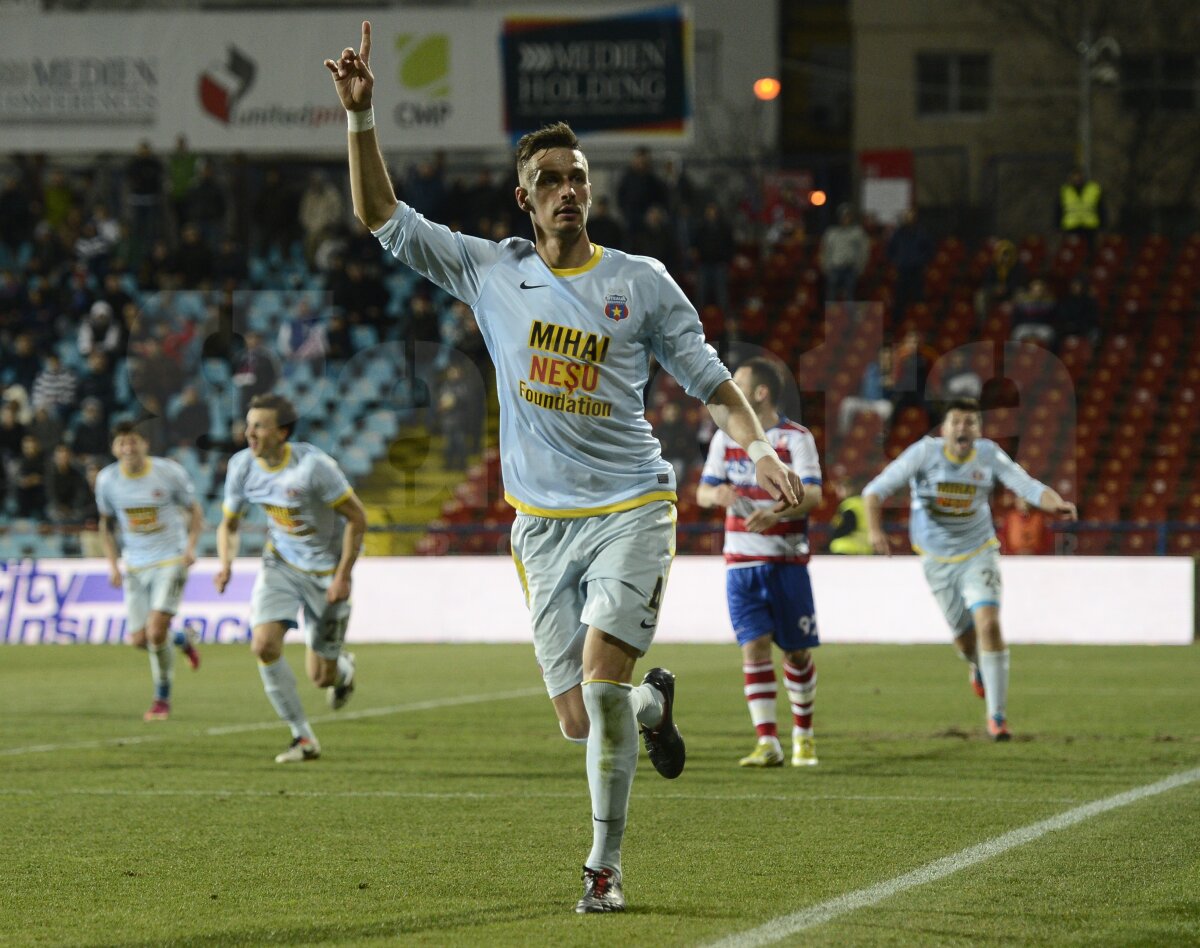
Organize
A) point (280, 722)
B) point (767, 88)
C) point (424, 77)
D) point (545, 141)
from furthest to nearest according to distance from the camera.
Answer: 1. point (767, 88)
2. point (424, 77)
3. point (280, 722)
4. point (545, 141)

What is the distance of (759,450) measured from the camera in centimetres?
593

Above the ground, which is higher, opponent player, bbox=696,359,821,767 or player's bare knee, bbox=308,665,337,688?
opponent player, bbox=696,359,821,767

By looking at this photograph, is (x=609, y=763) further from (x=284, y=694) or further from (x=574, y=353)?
(x=284, y=694)

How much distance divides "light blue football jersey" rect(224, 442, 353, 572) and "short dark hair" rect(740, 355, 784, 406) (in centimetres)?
269

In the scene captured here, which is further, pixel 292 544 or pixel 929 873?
pixel 292 544

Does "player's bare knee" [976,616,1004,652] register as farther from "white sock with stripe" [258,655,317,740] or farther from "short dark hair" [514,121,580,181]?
"short dark hair" [514,121,580,181]

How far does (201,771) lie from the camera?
10562 millimetres

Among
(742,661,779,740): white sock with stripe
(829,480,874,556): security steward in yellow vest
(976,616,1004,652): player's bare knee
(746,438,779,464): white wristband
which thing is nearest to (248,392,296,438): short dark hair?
(742,661,779,740): white sock with stripe

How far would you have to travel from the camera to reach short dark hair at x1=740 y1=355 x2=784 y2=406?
1021 centimetres

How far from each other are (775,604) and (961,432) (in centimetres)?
235

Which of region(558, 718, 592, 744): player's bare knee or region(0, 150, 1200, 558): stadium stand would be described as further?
region(0, 150, 1200, 558): stadium stand

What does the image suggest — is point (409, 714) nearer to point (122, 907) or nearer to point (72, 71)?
point (122, 907)

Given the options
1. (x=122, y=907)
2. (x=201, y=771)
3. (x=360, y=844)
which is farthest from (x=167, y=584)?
(x=122, y=907)

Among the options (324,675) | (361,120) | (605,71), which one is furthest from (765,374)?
(605,71)
